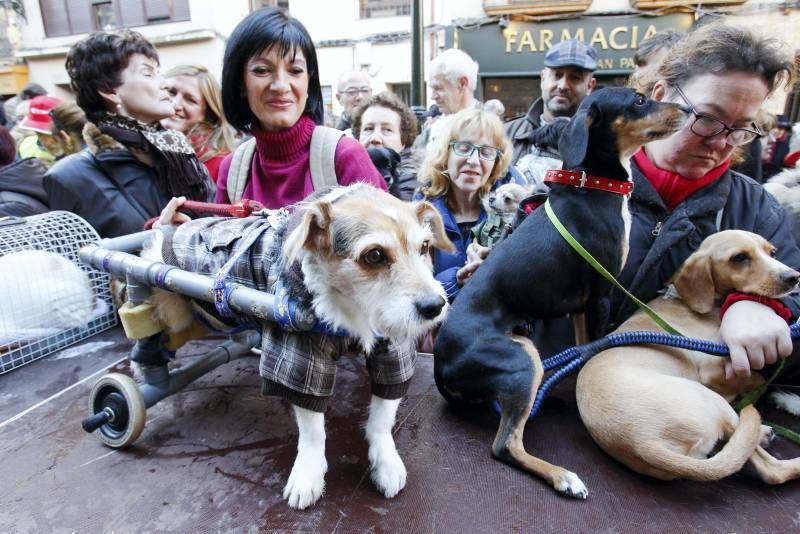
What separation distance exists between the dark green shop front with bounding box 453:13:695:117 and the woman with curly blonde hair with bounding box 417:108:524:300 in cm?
834

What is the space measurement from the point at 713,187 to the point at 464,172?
1.09 meters

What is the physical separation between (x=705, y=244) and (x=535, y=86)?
987 cm

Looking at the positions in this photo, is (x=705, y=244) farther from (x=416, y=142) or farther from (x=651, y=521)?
(x=416, y=142)

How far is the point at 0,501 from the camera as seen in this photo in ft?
3.68

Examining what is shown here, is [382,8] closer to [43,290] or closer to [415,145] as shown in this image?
[415,145]

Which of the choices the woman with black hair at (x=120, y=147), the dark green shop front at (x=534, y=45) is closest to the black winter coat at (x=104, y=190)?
the woman with black hair at (x=120, y=147)

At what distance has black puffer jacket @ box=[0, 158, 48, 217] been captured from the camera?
265 centimetres

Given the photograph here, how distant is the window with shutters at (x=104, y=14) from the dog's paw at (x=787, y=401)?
42.5 feet

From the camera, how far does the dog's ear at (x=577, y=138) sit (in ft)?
4.55

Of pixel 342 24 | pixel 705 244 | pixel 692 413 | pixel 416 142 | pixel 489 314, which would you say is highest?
pixel 342 24

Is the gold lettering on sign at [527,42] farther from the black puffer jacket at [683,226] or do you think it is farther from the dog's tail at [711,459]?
the dog's tail at [711,459]

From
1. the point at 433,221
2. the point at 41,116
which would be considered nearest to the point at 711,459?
the point at 433,221

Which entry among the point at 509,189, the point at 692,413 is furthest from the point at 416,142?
the point at 692,413

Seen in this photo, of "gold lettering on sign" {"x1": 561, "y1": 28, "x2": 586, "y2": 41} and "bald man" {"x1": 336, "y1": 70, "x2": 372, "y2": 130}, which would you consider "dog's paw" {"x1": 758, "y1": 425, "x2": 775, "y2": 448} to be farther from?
"gold lettering on sign" {"x1": 561, "y1": 28, "x2": 586, "y2": 41}
